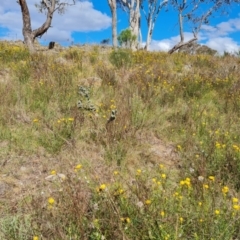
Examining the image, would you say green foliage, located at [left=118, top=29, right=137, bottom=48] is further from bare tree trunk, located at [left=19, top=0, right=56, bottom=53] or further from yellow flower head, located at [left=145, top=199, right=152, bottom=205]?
yellow flower head, located at [left=145, top=199, right=152, bottom=205]

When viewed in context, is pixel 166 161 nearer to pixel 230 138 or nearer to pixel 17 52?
pixel 230 138

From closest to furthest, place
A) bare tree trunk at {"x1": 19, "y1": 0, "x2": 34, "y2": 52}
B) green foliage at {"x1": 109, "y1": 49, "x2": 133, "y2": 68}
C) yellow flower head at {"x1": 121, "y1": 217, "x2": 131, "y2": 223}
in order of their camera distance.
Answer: yellow flower head at {"x1": 121, "y1": 217, "x2": 131, "y2": 223} → green foliage at {"x1": 109, "y1": 49, "x2": 133, "y2": 68} → bare tree trunk at {"x1": 19, "y1": 0, "x2": 34, "y2": 52}

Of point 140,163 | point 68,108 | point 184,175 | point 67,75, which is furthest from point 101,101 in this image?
point 184,175

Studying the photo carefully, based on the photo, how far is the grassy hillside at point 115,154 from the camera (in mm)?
2240

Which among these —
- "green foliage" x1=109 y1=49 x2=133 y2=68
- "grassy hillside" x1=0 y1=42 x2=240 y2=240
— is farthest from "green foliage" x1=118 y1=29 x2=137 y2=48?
"grassy hillside" x1=0 y1=42 x2=240 y2=240

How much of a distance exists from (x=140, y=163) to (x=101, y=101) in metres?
2.31

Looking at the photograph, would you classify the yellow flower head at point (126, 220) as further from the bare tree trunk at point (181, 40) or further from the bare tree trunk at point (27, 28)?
the bare tree trunk at point (181, 40)

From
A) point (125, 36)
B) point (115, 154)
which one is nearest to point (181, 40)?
point (125, 36)

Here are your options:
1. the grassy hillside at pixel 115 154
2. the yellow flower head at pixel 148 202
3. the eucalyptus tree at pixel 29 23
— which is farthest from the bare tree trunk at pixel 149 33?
the yellow flower head at pixel 148 202

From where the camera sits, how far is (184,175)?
11.2ft

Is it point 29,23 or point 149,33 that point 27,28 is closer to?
point 29,23

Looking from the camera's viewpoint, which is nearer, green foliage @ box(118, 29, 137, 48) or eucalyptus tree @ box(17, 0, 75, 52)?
eucalyptus tree @ box(17, 0, 75, 52)

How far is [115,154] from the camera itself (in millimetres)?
3799

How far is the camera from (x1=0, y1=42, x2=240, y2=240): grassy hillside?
2.24 m
